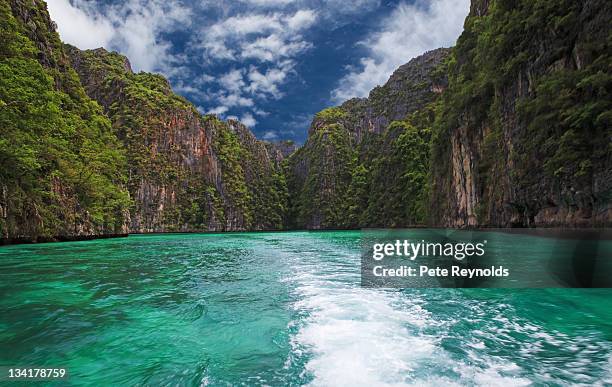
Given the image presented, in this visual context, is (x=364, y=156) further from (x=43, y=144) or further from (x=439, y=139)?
(x=43, y=144)

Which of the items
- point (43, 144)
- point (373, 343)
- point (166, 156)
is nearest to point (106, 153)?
point (43, 144)

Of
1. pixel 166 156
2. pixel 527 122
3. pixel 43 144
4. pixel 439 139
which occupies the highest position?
pixel 166 156

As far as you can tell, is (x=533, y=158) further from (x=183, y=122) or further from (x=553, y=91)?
(x=183, y=122)

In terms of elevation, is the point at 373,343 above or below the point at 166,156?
below

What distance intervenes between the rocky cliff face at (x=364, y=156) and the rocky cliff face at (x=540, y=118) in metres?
45.2

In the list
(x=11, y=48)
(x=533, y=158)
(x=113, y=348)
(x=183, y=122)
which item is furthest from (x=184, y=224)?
(x=113, y=348)

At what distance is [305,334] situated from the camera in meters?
4.68

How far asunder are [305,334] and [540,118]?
19.3m

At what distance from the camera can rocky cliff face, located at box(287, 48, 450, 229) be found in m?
87.1

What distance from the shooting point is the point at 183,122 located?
9831 cm

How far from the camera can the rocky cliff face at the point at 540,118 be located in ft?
47.6

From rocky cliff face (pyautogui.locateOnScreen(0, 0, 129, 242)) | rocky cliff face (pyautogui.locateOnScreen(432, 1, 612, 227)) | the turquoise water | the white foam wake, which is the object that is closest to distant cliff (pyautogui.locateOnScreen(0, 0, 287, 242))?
rocky cliff face (pyautogui.locateOnScreen(0, 0, 129, 242))

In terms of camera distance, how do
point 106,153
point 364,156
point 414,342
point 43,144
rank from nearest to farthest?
point 414,342 < point 43,144 < point 106,153 < point 364,156

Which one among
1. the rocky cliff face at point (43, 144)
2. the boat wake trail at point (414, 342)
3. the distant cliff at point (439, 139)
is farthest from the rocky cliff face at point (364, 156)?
the boat wake trail at point (414, 342)
